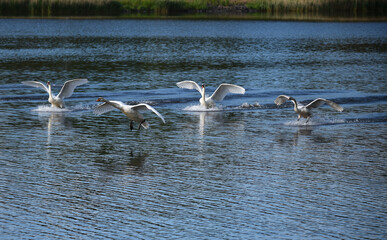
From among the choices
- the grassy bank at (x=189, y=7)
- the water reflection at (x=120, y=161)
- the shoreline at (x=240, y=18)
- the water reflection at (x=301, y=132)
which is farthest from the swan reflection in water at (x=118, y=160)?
the shoreline at (x=240, y=18)

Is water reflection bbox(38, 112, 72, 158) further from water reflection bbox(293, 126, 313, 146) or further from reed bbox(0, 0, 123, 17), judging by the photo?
reed bbox(0, 0, 123, 17)

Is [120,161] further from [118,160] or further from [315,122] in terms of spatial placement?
[315,122]

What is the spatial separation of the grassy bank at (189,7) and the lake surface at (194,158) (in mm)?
43348

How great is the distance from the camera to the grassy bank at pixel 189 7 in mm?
84125

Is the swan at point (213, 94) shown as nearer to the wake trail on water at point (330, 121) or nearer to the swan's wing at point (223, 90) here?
the swan's wing at point (223, 90)

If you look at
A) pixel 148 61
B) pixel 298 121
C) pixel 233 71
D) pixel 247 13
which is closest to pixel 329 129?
pixel 298 121

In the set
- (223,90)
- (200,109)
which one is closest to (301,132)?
(223,90)

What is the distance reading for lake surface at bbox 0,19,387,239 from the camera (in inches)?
496

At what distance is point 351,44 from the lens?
205 feet

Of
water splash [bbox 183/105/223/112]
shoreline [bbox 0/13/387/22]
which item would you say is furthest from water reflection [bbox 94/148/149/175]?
shoreline [bbox 0/13/387/22]

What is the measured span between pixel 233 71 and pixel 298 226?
93.8 feet

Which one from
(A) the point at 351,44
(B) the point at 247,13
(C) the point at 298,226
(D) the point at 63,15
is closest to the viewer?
(C) the point at 298,226

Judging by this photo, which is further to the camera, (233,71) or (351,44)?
(351,44)

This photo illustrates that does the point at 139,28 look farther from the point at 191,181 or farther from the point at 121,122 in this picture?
the point at 191,181
